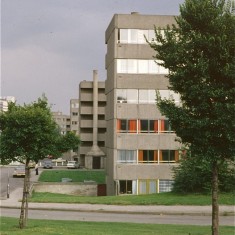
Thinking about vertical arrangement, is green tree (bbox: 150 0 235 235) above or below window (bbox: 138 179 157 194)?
above

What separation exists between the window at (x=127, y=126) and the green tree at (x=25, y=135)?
24037 millimetres

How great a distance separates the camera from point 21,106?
20.5 meters

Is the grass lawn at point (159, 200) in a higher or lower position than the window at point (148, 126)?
lower

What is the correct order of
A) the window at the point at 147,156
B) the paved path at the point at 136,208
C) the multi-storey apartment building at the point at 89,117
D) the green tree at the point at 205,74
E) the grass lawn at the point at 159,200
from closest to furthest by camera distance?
the green tree at the point at 205,74 → the paved path at the point at 136,208 → the grass lawn at the point at 159,200 → the window at the point at 147,156 → the multi-storey apartment building at the point at 89,117

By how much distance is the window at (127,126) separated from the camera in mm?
44500

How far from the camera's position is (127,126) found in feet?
146

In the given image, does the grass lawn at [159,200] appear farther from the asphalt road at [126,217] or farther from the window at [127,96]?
the window at [127,96]

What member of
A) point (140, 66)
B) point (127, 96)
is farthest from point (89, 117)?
point (140, 66)

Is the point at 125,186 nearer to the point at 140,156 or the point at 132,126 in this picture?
the point at 140,156

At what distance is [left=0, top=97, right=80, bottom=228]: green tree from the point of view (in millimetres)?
19594

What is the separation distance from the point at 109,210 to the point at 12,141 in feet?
42.7

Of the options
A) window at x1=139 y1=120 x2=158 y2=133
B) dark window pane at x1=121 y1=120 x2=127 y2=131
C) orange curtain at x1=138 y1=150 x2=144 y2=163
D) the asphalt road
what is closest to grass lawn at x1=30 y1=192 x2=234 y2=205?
the asphalt road

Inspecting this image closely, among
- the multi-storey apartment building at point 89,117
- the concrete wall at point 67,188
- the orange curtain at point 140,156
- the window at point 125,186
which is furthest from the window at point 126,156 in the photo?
the multi-storey apartment building at point 89,117

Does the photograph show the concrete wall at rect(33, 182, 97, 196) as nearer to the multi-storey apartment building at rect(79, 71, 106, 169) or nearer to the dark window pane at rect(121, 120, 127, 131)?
the dark window pane at rect(121, 120, 127, 131)
